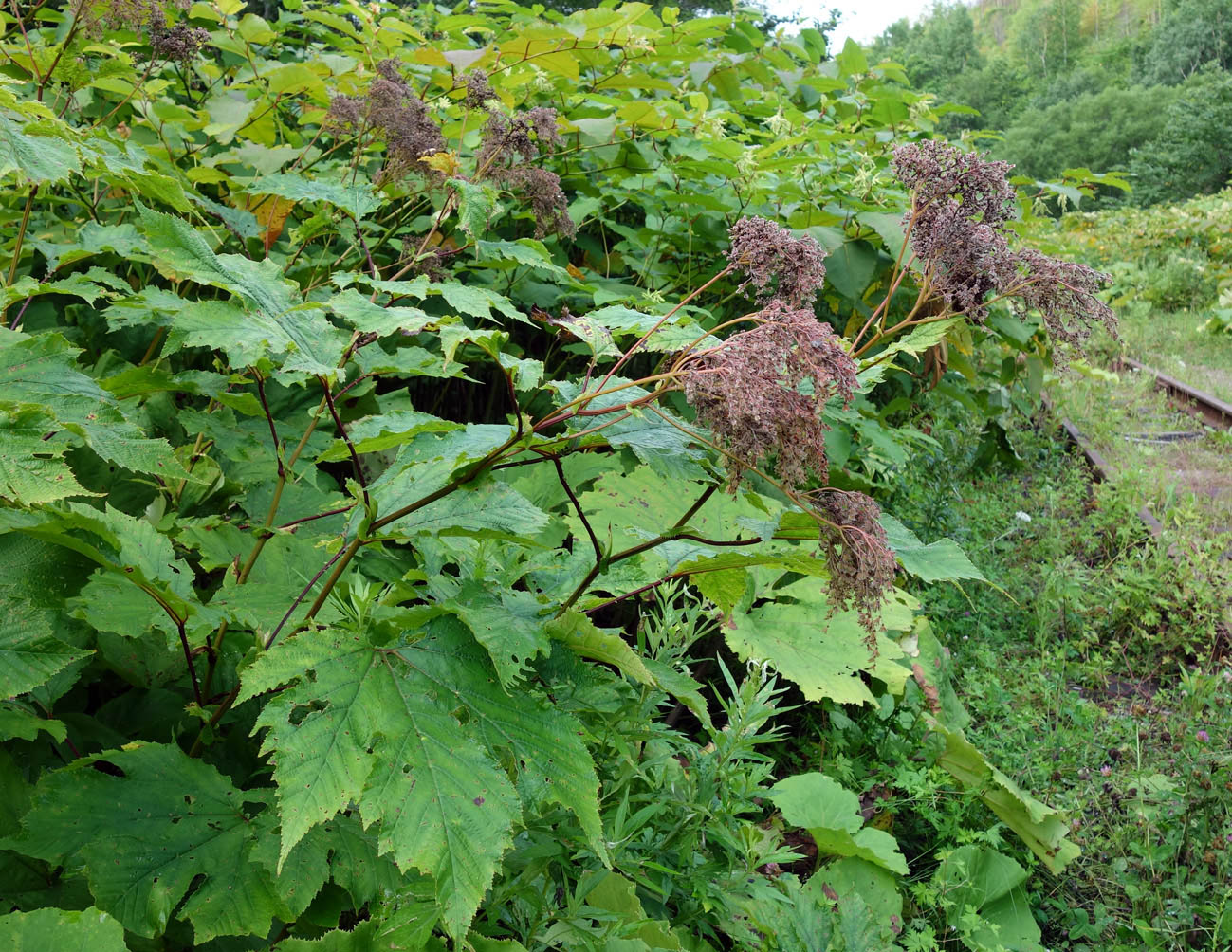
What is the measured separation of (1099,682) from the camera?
372 cm

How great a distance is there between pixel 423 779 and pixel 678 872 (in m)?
0.83

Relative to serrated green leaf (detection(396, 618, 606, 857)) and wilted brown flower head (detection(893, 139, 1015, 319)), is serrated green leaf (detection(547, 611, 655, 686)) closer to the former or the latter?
serrated green leaf (detection(396, 618, 606, 857))

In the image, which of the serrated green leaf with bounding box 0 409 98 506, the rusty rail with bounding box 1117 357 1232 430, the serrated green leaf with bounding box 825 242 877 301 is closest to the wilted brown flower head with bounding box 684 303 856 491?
the serrated green leaf with bounding box 0 409 98 506

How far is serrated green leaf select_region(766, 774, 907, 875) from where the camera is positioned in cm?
224

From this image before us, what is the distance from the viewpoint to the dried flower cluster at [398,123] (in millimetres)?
1953

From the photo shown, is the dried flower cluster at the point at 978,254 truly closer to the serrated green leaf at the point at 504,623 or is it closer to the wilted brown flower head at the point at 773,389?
the wilted brown flower head at the point at 773,389

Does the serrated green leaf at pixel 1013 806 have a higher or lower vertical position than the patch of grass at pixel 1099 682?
higher

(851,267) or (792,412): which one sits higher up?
(792,412)

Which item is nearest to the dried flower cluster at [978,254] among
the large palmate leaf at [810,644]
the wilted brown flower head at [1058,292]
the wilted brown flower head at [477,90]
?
the wilted brown flower head at [1058,292]

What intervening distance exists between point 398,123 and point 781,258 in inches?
45.7

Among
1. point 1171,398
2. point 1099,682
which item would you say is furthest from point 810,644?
point 1171,398

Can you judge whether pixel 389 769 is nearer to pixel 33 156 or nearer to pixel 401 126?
pixel 33 156

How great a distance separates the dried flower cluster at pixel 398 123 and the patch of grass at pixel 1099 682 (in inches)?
75.5

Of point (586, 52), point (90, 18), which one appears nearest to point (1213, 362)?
point (586, 52)
